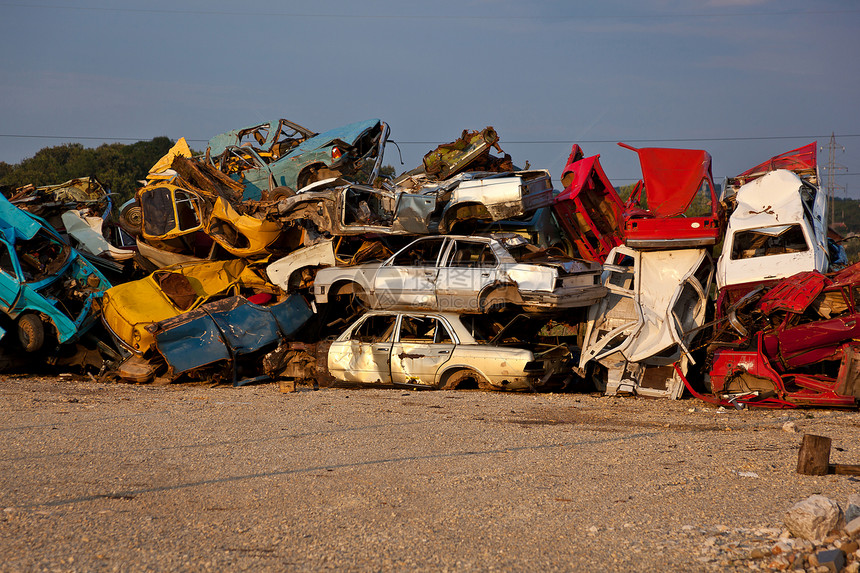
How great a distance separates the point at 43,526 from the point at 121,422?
3.63 metres

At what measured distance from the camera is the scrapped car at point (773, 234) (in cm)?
1014

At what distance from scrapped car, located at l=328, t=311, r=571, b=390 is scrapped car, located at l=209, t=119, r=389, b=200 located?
5.31 meters

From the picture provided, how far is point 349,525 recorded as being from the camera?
178 inches

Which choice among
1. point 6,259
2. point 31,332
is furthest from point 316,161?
point 31,332

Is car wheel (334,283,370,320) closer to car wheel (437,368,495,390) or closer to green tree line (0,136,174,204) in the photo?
car wheel (437,368,495,390)

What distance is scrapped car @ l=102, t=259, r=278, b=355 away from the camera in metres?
11.6

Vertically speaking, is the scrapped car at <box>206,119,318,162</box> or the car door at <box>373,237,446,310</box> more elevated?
the scrapped car at <box>206,119,318,162</box>

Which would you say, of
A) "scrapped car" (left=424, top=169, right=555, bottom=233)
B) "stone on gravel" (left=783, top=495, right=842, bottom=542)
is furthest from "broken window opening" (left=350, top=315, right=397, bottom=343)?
"stone on gravel" (left=783, top=495, right=842, bottom=542)

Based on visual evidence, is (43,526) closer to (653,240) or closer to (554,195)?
(653,240)

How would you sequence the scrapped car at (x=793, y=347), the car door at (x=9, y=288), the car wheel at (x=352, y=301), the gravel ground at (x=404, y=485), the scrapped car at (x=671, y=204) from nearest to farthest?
the gravel ground at (x=404, y=485) < the scrapped car at (x=793, y=347) < the scrapped car at (x=671, y=204) < the car wheel at (x=352, y=301) < the car door at (x=9, y=288)

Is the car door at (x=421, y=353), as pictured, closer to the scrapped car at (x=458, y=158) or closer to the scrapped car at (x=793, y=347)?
the scrapped car at (x=793, y=347)

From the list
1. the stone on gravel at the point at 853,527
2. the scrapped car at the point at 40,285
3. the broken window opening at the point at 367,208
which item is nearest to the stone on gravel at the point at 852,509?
the stone on gravel at the point at 853,527

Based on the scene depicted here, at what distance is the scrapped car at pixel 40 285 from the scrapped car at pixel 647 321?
320 inches

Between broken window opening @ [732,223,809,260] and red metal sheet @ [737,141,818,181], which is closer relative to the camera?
broken window opening @ [732,223,809,260]
